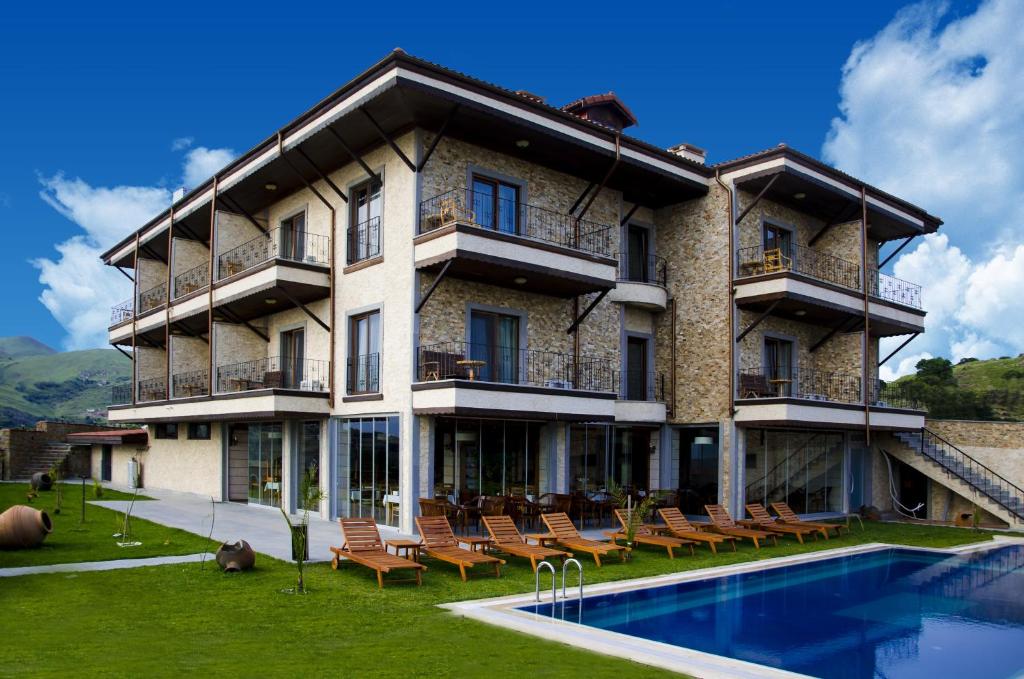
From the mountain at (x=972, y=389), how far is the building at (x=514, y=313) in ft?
79.5

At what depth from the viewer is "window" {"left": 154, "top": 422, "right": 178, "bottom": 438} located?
2902 centimetres

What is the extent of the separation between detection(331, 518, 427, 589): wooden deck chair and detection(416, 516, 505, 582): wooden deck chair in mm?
459

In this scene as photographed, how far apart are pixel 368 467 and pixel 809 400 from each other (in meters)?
11.7

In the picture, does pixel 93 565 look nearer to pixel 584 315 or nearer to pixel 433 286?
pixel 433 286

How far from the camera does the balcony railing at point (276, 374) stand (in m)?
21.2

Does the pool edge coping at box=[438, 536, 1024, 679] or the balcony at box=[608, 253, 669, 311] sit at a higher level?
the balcony at box=[608, 253, 669, 311]

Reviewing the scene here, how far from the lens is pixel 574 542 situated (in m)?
15.2

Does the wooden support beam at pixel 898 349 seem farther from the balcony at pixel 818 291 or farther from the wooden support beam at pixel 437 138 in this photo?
the wooden support beam at pixel 437 138

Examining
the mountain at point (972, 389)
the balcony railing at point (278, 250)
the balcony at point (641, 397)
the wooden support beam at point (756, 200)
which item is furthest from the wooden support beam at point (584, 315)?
the mountain at point (972, 389)

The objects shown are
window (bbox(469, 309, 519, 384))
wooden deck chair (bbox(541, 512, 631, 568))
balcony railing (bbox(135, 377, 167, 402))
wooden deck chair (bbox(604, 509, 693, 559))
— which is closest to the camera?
wooden deck chair (bbox(541, 512, 631, 568))

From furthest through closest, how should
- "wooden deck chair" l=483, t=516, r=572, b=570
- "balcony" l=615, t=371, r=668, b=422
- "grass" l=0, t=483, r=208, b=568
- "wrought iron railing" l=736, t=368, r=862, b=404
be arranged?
"wrought iron railing" l=736, t=368, r=862, b=404
"balcony" l=615, t=371, r=668, b=422
"wooden deck chair" l=483, t=516, r=572, b=570
"grass" l=0, t=483, r=208, b=568

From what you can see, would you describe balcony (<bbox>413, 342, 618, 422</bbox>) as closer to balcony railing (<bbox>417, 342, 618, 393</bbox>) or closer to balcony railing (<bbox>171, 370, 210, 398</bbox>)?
balcony railing (<bbox>417, 342, 618, 393</bbox>)

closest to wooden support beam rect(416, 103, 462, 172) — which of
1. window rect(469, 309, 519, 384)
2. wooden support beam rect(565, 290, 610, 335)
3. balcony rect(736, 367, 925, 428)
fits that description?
window rect(469, 309, 519, 384)

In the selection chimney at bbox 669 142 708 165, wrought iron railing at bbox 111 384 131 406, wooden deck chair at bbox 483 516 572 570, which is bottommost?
wooden deck chair at bbox 483 516 572 570
